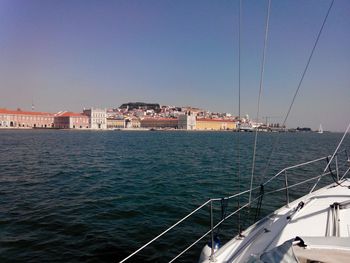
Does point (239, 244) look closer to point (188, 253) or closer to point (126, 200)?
point (188, 253)

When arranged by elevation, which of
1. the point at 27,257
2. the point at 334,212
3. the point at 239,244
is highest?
the point at 334,212

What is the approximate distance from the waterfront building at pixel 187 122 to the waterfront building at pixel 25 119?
67.1m

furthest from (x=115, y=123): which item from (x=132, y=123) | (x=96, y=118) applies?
(x=96, y=118)

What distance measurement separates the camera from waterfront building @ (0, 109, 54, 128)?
112 meters

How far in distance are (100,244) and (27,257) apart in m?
1.44

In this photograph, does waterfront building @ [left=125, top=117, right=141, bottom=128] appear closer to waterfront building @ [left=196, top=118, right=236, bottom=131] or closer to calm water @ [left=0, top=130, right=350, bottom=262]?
waterfront building @ [left=196, top=118, right=236, bottom=131]

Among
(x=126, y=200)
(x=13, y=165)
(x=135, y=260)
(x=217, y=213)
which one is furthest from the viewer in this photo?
(x=13, y=165)

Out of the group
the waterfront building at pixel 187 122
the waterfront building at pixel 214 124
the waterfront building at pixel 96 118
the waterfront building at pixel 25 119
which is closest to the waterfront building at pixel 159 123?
the waterfront building at pixel 187 122

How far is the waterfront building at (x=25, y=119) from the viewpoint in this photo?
369ft

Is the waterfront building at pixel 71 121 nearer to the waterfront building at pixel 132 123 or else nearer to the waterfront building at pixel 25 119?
the waterfront building at pixel 25 119

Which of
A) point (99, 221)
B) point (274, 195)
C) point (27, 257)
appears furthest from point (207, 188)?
point (27, 257)

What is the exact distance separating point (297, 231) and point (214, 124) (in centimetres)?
16329

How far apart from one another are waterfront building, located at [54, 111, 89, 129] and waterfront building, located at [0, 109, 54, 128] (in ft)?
10.6

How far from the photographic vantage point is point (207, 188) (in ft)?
38.3
